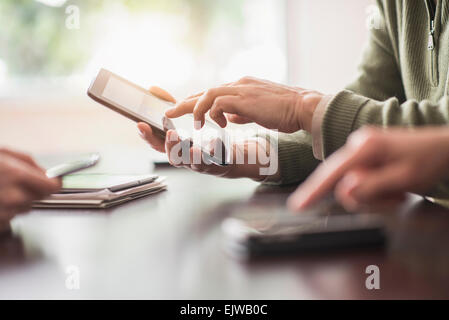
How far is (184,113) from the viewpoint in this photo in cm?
83

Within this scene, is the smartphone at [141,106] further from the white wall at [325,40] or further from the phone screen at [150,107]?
the white wall at [325,40]

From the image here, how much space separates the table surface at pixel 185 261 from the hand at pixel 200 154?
164 millimetres

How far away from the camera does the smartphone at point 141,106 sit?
79 centimetres

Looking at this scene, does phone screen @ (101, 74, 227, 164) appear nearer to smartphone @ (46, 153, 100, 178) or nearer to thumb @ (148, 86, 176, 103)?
thumb @ (148, 86, 176, 103)

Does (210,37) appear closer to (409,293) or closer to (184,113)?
(184,113)

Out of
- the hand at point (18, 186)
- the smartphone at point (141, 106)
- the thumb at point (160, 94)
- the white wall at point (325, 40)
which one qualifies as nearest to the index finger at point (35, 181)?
the hand at point (18, 186)

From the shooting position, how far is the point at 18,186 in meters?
0.57

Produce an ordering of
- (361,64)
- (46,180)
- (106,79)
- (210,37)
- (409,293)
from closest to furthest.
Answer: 1. (409,293)
2. (46,180)
3. (106,79)
4. (361,64)
5. (210,37)

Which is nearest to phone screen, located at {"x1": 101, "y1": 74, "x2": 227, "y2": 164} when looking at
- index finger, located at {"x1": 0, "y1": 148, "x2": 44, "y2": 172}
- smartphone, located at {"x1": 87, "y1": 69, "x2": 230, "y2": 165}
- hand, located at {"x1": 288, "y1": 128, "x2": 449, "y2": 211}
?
smartphone, located at {"x1": 87, "y1": 69, "x2": 230, "y2": 165}

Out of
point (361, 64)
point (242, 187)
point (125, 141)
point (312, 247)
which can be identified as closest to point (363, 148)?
point (312, 247)

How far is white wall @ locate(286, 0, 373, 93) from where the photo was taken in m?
2.70

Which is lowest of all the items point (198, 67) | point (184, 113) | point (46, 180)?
point (46, 180)

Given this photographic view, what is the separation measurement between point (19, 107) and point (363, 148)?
2.64 m

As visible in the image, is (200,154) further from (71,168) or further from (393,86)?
(393,86)
